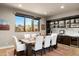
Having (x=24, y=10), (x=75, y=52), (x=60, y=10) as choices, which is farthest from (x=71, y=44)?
(x=24, y=10)

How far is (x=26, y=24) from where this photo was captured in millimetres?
1581

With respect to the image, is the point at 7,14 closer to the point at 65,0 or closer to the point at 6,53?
the point at 6,53

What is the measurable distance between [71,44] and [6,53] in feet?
4.09

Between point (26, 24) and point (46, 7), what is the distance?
50 centimetres

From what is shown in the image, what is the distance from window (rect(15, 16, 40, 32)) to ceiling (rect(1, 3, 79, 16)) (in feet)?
0.58

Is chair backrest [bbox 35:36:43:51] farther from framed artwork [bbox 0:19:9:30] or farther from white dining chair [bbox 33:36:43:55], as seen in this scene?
framed artwork [bbox 0:19:9:30]

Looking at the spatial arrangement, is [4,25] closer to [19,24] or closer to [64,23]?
[19,24]

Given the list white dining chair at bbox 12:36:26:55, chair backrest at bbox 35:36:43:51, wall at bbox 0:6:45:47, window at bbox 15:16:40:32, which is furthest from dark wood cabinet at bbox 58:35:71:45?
wall at bbox 0:6:45:47

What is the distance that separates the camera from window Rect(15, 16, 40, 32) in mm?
1518

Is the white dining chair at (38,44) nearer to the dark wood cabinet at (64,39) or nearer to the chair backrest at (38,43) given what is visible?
the chair backrest at (38,43)

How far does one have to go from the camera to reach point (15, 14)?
1.47 m

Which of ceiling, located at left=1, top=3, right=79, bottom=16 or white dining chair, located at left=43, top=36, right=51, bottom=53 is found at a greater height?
ceiling, located at left=1, top=3, right=79, bottom=16

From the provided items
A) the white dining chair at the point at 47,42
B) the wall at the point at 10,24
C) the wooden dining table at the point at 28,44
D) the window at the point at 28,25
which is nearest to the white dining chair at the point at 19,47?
the wooden dining table at the point at 28,44

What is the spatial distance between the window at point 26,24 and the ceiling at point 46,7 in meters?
0.18
